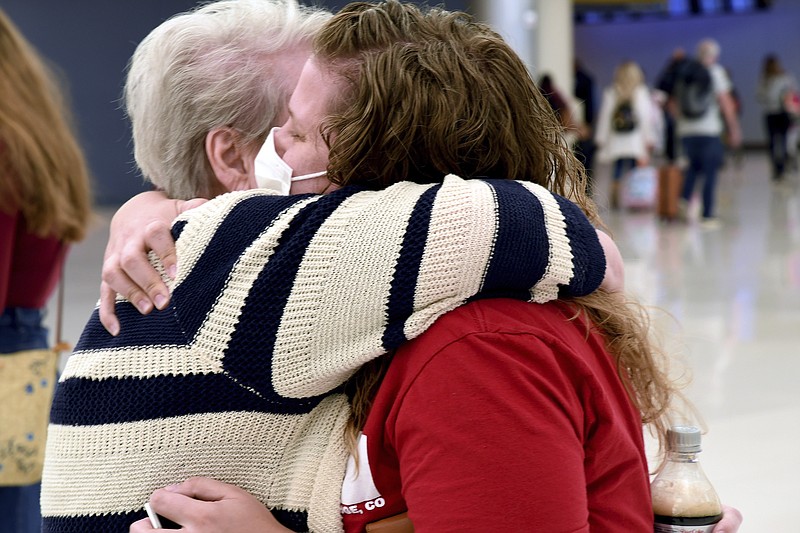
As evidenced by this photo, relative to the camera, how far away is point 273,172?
4.18ft

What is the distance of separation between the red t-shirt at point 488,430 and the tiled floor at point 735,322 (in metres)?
0.40

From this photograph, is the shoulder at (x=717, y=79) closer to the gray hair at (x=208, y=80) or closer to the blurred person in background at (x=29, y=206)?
the blurred person in background at (x=29, y=206)

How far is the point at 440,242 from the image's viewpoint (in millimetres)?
1007

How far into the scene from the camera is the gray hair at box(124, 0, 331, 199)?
4.63 feet

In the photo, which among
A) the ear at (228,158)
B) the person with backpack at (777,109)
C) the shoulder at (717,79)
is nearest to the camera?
the ear at (228,158)

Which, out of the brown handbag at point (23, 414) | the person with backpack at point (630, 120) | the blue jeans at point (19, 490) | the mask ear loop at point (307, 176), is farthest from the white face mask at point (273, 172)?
the person with backpack at point (630, 120)

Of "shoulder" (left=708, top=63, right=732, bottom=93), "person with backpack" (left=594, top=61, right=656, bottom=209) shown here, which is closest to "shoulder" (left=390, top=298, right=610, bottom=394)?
"shoulder" (left=708, top=63, right=732, bottom=93)

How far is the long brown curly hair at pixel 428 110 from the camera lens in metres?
1.09

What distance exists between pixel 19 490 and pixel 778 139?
1648 centimetres

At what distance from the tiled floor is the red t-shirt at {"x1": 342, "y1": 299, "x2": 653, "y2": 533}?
399 millimetres

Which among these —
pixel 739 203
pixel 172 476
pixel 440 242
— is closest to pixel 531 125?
pixel 440 242

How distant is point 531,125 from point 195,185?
1.89 ft

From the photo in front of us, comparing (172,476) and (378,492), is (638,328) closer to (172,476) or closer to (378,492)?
(378,492)

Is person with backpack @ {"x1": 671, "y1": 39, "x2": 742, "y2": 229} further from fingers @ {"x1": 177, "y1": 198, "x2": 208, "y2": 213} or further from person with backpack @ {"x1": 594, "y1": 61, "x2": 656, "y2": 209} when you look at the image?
fingers @ {"x1": 177, "y1": 198, "x2": 208, "y2": 213}
